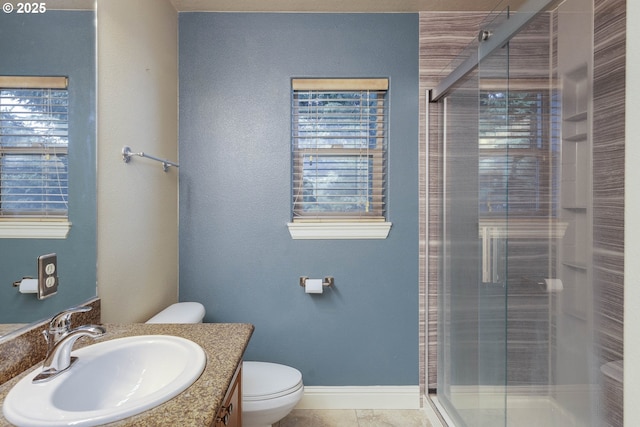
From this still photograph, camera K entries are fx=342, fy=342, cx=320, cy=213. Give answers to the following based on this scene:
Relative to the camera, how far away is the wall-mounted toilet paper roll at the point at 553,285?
1199 millimetres

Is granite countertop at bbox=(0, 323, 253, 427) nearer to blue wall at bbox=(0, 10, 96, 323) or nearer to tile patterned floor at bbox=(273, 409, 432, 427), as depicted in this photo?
blue wall at bbox=(0, 10, 96, 323)

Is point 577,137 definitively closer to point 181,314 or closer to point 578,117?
point 578,117

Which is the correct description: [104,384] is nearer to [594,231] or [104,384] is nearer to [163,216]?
[163,216]

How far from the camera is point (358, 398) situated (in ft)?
6.97

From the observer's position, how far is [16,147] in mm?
945

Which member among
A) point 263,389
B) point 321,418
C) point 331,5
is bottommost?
point 321,418

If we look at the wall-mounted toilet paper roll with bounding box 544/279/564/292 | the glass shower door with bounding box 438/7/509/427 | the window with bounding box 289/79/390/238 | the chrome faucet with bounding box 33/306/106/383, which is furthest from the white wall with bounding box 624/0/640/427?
the window with bounding box 289/79/390/238

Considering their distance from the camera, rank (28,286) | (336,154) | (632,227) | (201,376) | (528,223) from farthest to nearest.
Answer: (336,154), (528,223), (28,286), (201,376), (632,227)

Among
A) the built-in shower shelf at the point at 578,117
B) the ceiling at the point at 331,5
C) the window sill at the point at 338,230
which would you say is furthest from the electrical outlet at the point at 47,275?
the built-in shower shelf at the point at 578,117

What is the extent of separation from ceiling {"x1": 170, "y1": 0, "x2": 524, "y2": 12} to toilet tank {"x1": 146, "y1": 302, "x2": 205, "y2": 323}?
175cm

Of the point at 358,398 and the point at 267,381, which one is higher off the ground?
the point at 267,381

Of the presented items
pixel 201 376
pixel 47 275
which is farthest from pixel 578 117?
pixel 47 275

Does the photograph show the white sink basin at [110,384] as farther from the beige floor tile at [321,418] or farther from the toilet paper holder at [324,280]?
the beige floor tile at [321,418]

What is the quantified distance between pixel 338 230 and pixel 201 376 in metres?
1.32
